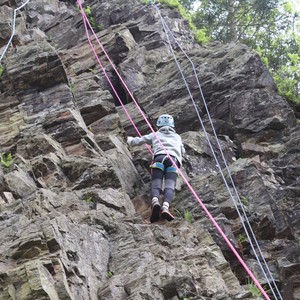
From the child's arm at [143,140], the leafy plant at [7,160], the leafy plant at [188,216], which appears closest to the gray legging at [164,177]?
the leafy plant at [188,216]

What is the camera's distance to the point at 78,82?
13.9 metres

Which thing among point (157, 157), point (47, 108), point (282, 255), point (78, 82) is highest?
point (78, 82)

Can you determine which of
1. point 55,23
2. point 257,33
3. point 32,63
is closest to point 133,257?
point 32,63

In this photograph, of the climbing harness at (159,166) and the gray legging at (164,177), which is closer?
the gray legging at (164,177)

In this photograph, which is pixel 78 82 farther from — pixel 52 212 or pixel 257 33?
pixel 257 33

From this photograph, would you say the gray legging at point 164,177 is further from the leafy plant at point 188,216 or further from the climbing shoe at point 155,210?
the leafy plant at point 188,216

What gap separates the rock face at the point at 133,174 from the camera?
6.38 metres

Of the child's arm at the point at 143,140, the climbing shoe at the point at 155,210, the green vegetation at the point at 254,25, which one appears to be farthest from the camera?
the green vegetation at the point at 254,25

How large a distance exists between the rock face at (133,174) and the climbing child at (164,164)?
0.27 metres

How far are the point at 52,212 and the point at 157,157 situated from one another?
2.62m

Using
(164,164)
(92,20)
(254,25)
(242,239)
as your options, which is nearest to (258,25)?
(254,25)

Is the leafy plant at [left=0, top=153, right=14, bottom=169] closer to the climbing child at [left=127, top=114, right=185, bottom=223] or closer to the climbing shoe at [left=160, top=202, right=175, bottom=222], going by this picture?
the climbing child at [left=127, top=114, right=185, bottom=223]

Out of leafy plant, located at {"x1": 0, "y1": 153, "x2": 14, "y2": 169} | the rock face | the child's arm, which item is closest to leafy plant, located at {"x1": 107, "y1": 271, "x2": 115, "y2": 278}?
the rock face

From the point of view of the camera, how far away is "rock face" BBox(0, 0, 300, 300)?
20.9 feet
